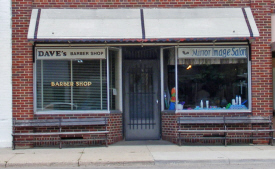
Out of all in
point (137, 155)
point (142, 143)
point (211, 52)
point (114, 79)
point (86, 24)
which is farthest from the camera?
point (114, 79)

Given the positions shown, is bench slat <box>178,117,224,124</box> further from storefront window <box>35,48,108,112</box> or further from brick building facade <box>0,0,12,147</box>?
brick building facade <box>0,0,12,147</box>

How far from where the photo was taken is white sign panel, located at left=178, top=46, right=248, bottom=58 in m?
10.8

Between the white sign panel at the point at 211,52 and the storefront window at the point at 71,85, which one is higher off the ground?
the white sign panel at the point at 211,52

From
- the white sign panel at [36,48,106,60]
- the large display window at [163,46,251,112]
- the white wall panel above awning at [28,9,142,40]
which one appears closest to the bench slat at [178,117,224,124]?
the large display window at [163,46,251,112]

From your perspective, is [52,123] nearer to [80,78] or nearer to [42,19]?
[80,78]

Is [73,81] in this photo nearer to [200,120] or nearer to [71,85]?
[71,85]

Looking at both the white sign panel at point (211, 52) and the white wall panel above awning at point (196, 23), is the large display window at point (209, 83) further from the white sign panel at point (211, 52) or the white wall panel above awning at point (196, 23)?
the white wall panel above awning at point (196, 23)

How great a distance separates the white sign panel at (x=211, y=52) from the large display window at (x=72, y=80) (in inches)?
91.5

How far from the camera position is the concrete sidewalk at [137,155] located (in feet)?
28.0

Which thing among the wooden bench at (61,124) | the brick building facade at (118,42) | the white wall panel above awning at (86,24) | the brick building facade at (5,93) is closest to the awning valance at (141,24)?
the white wall panel above awning at (86,24)

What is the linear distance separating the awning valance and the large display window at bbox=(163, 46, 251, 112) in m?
0.91

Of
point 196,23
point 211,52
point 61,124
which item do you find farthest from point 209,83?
point 61,124

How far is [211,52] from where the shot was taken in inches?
424

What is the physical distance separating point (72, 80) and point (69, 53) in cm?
82
